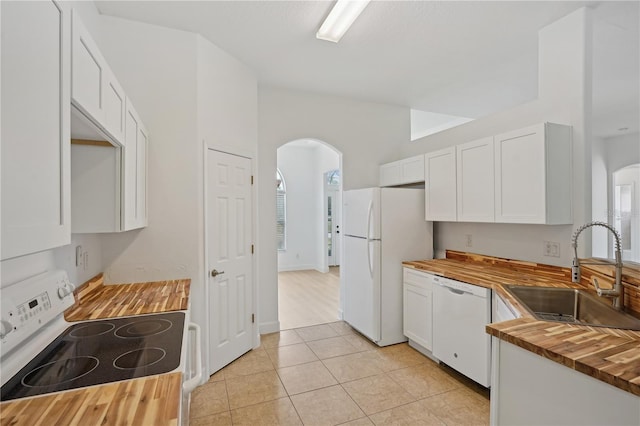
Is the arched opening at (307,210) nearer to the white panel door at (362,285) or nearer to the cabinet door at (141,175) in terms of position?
the white panel door at (362,285)

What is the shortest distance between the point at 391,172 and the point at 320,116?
1173 millimetres

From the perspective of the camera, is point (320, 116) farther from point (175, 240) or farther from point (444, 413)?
point (444, 413)

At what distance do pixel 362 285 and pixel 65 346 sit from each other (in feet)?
8.82

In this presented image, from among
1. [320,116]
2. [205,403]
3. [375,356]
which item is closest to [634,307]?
[375,356]

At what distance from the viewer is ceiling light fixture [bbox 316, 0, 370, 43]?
87.4 inches

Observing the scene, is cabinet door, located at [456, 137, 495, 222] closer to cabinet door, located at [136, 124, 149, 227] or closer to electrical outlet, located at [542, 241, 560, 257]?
electrical outlet, located at [542, 241, 560, 257]

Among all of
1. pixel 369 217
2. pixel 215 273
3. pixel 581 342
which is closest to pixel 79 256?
pixel 215 273

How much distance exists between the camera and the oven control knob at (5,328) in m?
1.01

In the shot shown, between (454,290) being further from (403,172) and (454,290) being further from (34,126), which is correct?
(34,126)

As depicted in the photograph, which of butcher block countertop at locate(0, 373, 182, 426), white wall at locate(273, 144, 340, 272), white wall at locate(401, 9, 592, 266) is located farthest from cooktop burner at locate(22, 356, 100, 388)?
white wall at locate(273, 144, 340, 272)

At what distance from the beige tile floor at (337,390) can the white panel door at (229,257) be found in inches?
9.0

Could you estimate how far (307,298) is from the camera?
5.14 meters

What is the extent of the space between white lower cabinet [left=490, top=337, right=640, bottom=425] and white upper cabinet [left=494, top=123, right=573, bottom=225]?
1.37 meters

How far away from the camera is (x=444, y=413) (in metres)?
2.20
